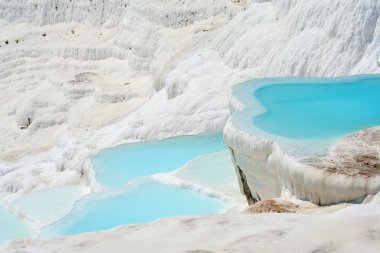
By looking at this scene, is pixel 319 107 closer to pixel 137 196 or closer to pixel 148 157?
pixel 137 196

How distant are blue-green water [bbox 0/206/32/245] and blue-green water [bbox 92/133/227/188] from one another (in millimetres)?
1655

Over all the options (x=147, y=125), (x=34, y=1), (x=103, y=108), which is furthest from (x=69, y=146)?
(x=34, y=1)

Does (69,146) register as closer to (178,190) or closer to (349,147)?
(178,190)

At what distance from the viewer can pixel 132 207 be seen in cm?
995

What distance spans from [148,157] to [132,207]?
331cm

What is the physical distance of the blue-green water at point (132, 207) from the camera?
9438 mm

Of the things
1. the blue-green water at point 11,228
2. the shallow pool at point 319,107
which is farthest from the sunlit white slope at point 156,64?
the blue-green water at point 11,228

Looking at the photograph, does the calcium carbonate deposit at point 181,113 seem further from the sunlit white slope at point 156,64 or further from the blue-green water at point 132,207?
the blue-green water at point 132,207

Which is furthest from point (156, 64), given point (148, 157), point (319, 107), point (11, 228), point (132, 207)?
point (132, 207)

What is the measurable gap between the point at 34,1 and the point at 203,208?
2446 cm

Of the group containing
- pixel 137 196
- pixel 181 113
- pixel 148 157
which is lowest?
pixel 148 157

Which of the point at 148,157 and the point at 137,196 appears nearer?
the point at 137,196

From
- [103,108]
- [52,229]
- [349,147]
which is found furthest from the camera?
[103,108]

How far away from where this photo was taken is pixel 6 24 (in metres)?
31.5
